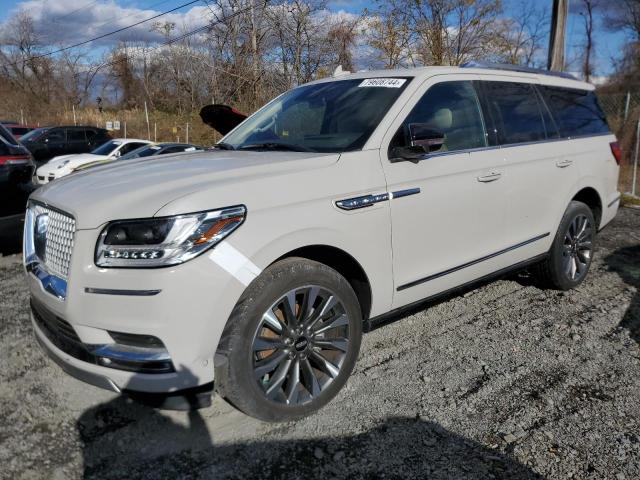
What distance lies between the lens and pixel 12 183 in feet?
19.0

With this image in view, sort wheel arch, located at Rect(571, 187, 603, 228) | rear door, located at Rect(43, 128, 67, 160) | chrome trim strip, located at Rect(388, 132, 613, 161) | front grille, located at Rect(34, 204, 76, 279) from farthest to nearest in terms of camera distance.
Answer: rear door, located at Rect(43, 128, 67, 160) < wheel arch, located at Rect(571, 187, 603, 228) < chrome trim strip, located at Rect(388, 132, 613, 161) < front grille, located at Rect(34, 204, 76, 279)

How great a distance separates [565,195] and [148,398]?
3.81 metres

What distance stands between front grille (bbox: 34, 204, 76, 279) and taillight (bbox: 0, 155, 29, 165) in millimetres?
3456

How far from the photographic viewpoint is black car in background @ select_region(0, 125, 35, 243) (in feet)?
18.5

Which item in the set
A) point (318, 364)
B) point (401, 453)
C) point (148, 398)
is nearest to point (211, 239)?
point (148, 398)

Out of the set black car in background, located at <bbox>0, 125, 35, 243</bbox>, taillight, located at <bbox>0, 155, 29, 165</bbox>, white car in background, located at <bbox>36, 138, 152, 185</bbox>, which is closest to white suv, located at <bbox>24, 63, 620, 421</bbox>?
black car in background, located at <bbox>0, 125, 35, 243</bbox>

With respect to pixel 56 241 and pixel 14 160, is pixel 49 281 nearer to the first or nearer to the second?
pixel 56 241

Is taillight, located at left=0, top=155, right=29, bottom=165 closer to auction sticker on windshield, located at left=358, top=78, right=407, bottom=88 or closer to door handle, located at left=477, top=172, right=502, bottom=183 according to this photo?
auction sticker on windshield, located at left=358, top=78, right=407, bottom=88

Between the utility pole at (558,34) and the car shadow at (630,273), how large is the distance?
16.0 feet

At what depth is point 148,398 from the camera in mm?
2451

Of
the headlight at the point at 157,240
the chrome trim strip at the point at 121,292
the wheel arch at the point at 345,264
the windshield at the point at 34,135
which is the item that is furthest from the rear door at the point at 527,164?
the windshield at the point at 34,135

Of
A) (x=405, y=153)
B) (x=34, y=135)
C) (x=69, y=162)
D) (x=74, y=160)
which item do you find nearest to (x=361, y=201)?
(x=405, y=153)

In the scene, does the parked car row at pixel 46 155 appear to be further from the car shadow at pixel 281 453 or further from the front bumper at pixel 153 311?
the car shadow at pixel 281 453

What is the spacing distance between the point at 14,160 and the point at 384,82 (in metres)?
4.37
